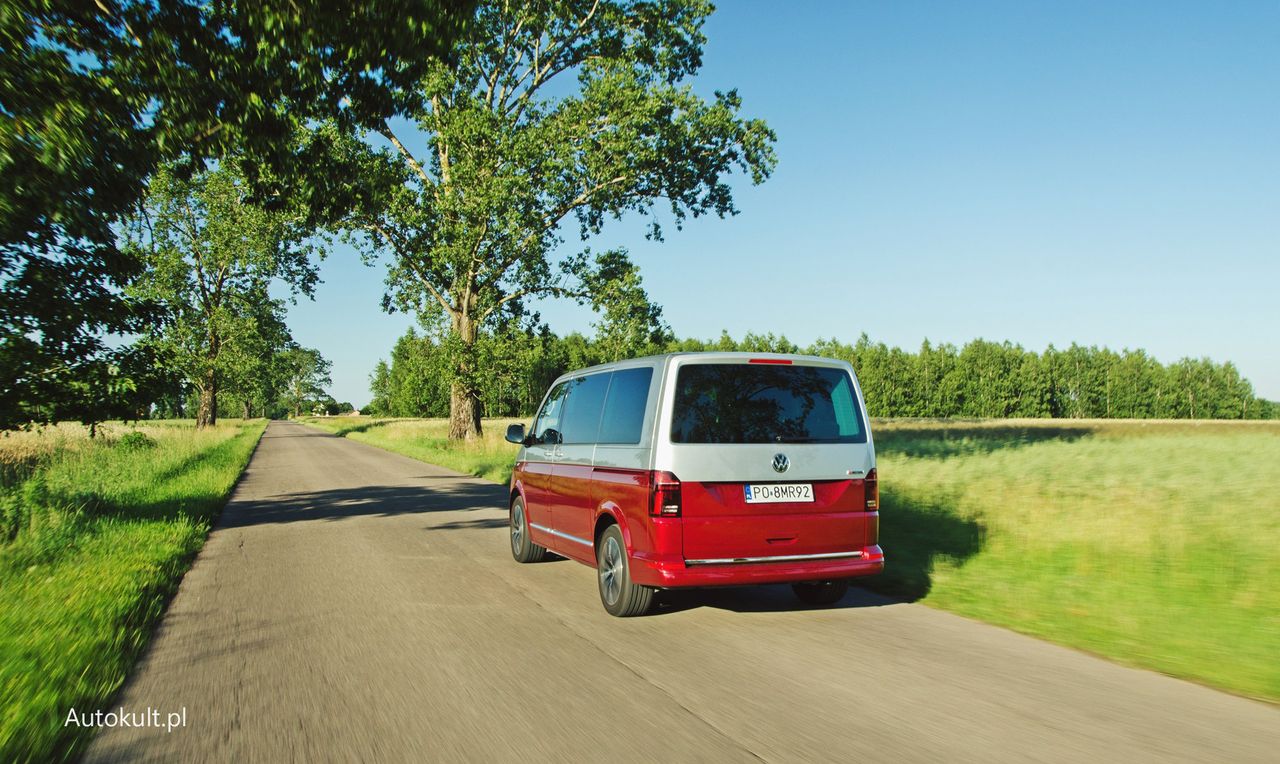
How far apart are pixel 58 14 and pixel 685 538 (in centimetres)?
758

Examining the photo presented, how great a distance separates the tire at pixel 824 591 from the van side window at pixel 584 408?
2.12 metres

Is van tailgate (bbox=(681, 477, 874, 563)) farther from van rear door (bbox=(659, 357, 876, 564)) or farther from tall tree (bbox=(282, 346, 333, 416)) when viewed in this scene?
tall tree (bbox=(282, 346, 333, 416))

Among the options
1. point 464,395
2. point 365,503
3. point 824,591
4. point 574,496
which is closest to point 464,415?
point 464,395

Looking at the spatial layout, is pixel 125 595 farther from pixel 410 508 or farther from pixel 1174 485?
pixel 1174 485

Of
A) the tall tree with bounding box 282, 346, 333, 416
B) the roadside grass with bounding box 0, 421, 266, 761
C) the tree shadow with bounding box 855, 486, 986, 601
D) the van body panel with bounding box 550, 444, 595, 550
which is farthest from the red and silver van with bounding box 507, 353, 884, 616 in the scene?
the tall tree with bounding box 282, 346, 333, 416

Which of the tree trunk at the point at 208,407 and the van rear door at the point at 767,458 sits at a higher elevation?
the tree trunk at the point at 208,407

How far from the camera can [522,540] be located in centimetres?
852

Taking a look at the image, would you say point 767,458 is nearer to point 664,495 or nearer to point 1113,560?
point 664,495

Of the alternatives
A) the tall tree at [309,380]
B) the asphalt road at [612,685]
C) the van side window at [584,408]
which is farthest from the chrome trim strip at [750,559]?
the tall tree at [309,380]

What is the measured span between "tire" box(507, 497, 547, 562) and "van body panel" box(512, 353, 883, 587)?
6.18ft

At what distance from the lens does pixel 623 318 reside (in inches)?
1038

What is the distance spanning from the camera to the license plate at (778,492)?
5.76m

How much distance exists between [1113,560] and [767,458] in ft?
12.9

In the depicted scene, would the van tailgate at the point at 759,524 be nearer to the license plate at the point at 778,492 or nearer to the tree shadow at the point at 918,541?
the license plate at the point at 778,492
